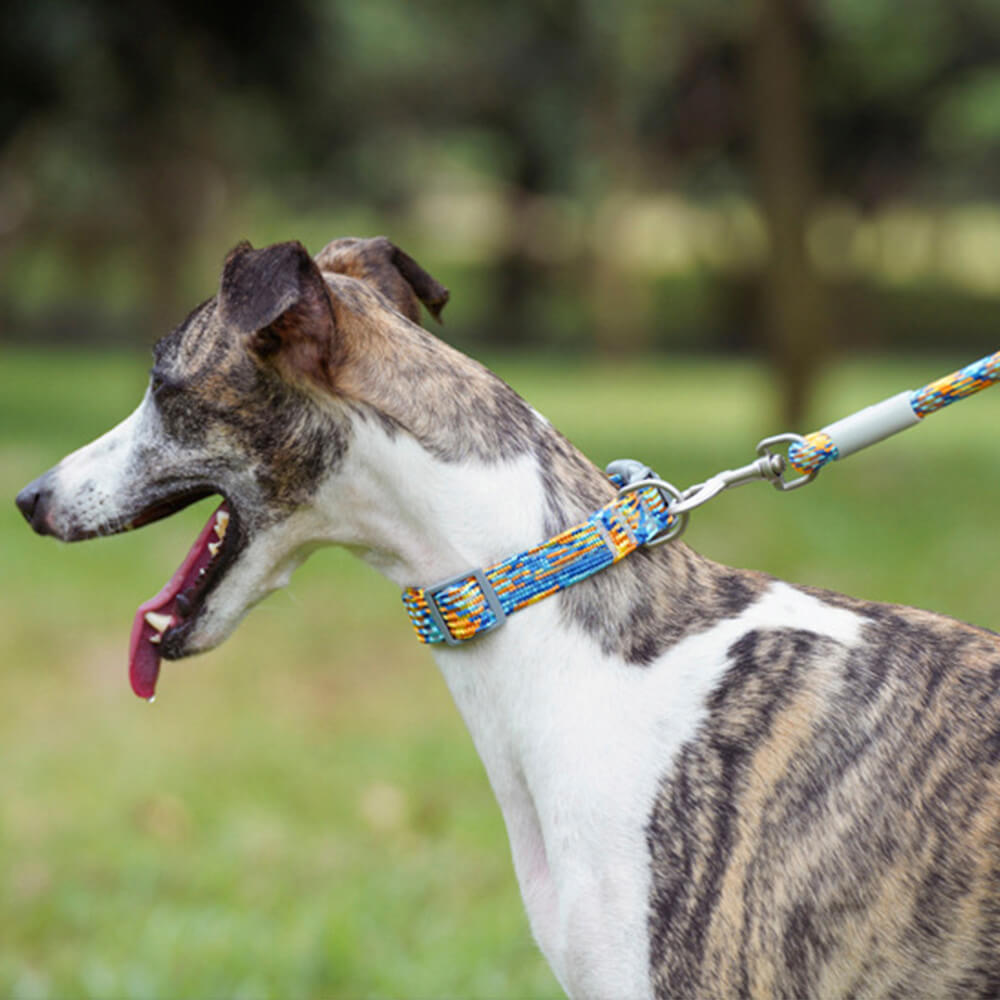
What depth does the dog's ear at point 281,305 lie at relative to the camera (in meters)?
2.18

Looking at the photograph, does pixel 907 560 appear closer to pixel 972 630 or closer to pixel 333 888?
pixel 333 888

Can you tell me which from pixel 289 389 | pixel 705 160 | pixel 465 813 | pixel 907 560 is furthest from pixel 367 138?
pixel 289 389

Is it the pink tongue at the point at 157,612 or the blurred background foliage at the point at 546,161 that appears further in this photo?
the blurred background foliage at the point at 546,161

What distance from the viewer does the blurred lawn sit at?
386 centimetres

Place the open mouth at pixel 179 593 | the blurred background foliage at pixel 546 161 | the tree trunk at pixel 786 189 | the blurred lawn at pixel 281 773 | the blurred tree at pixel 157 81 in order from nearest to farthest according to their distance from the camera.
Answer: the open mouth at pixel 179 593 < the blurred lawn at pixel 281 773 < the tree trunk at pixel 786 189 < the blurred tree at pixel 157 81 < the blurred background foliage at pixel 546 161

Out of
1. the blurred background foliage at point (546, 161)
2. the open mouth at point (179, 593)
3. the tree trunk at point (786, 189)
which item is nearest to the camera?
the open mouth at point (179, 593)

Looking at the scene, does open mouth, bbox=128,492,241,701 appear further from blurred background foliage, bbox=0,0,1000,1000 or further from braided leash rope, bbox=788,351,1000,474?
braided leash rope, bbox=788,351,1000,474

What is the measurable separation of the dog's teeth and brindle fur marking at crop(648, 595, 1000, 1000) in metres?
0.94

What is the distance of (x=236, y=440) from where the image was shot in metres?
2.35

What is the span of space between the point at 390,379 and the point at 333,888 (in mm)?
2483

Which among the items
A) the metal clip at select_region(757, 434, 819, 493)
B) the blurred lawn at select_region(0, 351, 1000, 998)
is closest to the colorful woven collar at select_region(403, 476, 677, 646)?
the metal clip at select_region(757, 434, 819, 493)

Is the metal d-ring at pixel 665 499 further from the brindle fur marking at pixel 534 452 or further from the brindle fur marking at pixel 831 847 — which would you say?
the brindle fur marking at pixel 831 847

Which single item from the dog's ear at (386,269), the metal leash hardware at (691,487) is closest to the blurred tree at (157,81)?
the dog's ear at (386,269)

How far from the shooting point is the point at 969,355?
27109 mm
